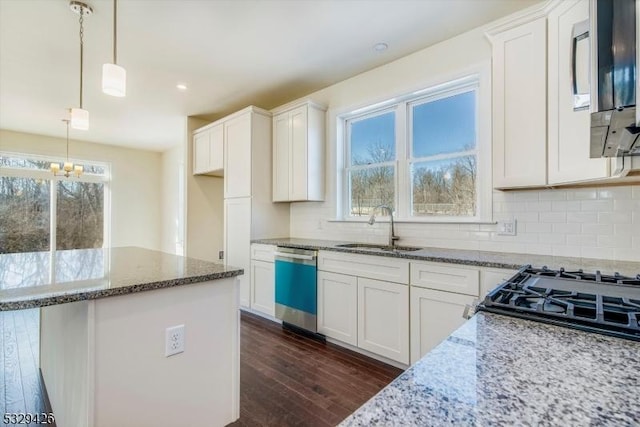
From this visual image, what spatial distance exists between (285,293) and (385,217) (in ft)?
4.29

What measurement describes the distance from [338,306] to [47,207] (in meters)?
6.02

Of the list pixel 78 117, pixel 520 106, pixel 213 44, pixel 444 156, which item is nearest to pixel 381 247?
pixel 444 156

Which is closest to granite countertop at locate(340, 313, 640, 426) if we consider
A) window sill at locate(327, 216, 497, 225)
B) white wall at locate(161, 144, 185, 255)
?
window sill at locate(327, 216, 497, 225)

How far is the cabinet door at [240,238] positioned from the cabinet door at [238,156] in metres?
0.15

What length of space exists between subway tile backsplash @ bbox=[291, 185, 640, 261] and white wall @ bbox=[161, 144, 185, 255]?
526 centimetres

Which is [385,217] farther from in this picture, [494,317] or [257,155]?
[494,317]

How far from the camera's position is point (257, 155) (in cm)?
387

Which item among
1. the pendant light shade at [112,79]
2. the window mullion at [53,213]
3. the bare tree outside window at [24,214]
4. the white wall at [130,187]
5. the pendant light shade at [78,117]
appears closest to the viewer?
the pendant light shade at [112,79]

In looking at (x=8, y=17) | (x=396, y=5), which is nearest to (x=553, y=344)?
(x=396, y=5)

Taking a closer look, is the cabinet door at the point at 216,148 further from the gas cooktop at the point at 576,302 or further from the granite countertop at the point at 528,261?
the gas cooktop at the point at 576,302

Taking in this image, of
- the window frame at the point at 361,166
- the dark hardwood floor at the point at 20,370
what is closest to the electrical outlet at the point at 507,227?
the window frame at the point at 361,166

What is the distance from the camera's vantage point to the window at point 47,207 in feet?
17.8

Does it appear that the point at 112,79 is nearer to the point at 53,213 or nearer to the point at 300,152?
the point at 300,152

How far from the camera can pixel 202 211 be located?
4.92 m
